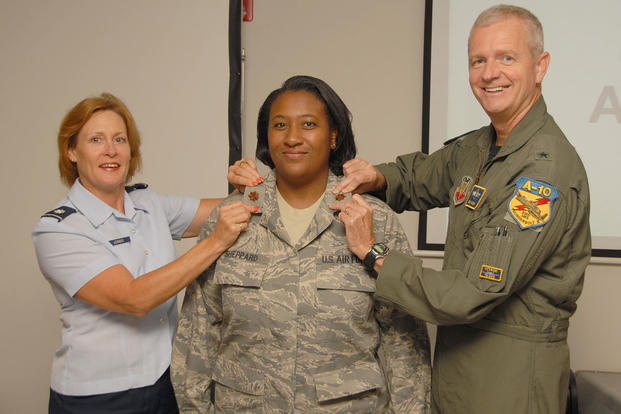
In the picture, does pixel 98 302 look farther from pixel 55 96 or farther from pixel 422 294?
pixel 55 96

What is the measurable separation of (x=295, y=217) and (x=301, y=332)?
0.36 m

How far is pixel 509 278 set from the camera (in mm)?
1271

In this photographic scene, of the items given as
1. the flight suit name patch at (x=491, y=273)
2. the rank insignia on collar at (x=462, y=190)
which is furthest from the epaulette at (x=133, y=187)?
the flight suit name patch at (x=491, y=273)

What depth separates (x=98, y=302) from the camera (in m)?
1.53

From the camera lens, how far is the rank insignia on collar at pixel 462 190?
4.98ft

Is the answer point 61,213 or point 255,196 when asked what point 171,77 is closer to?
point 61,213

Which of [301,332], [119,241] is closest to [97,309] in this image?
[119,241]

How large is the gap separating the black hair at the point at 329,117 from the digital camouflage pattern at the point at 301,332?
0.43 feet

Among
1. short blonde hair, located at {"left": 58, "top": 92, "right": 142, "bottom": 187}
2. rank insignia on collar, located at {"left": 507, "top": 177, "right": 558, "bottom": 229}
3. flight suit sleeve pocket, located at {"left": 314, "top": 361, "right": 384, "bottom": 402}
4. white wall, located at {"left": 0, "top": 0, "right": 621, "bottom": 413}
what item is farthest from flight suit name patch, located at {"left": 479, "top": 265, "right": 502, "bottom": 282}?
white wall, located at {"left": 0, "top": 0, "right": 621, "bottom": 413}

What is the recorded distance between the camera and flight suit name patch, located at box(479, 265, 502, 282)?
1268 mm

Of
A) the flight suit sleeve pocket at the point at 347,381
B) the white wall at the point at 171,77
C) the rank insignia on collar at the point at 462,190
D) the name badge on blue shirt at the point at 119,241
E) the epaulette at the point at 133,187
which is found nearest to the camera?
the flight suit sleeve pocket at the point at 347,381

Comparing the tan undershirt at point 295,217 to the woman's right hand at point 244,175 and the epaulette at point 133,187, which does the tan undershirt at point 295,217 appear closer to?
the woman's right hand at point 244,175

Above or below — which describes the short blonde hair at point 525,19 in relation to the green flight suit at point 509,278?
above

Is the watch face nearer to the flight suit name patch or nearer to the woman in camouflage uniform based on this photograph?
the woman in camouflage uniform
